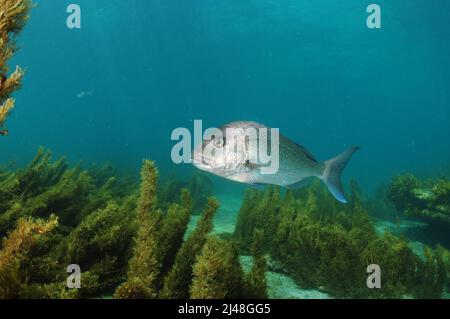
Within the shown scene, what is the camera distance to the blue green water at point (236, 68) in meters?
39.6

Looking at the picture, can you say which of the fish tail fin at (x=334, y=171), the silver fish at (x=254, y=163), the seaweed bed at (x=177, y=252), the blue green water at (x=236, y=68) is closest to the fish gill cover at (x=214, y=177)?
the seaweed bed at (x=177, y=252)

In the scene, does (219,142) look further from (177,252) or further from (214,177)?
(214,177)

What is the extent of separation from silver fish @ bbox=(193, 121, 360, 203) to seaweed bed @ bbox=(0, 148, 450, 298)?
0.45 metres

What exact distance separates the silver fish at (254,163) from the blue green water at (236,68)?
13158 mm

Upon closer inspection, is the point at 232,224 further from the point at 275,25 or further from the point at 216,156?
the point at 275,25

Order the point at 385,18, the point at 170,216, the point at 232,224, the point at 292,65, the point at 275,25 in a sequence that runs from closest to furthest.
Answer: the point at 170,216 < the point at 232,224 < the point at 385,18 < the point at 275,25 < the point at 292,65

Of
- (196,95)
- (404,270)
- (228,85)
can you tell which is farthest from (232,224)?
(196,95)

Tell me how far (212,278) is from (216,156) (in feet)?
4.37

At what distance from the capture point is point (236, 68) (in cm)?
8081

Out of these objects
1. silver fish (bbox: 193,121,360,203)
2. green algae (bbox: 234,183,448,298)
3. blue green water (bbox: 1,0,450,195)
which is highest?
blue green water (bbox: 1,0,450,195)

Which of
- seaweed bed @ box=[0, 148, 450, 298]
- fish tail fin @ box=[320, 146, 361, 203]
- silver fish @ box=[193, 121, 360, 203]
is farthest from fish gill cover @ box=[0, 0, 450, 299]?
fish tail fin @ box=[320, 146, 361, 203]

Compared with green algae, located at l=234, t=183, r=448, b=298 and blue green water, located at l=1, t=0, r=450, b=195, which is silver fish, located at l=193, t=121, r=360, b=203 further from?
blue green water, located at l=1, t=0, r=450, b=195

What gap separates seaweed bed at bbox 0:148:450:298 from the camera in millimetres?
2152

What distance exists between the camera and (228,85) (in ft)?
349
